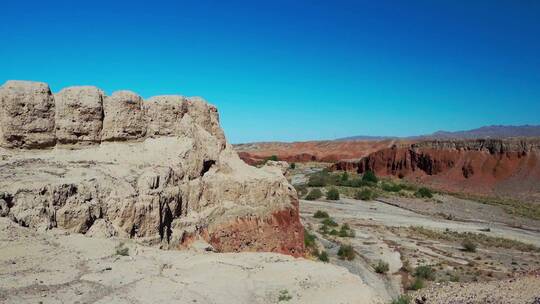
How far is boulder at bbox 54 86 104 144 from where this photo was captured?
14680 mm

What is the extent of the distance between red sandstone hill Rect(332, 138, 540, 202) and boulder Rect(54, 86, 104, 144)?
199 ft

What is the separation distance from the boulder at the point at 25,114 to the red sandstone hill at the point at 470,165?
6214cm

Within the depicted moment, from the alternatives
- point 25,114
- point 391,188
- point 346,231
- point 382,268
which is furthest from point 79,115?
point 391,188

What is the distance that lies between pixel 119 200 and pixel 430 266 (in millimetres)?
19637

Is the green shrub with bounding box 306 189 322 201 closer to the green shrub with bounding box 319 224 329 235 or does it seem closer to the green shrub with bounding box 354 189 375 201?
the green shrub with bounding box 354 189 375 201

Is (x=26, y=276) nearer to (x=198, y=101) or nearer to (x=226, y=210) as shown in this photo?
(x=226, y=210)

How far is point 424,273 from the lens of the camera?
24484mm

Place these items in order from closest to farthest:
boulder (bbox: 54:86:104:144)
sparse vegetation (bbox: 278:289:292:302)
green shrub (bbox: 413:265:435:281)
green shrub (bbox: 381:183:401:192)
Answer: sparse vegetation (bbox: 278:289:292:302) < boulder (bbox: 54:86:104:144) < green shrub (bbox: 413:265:435:281) < green shrub (bbox: 381:183:401:192)

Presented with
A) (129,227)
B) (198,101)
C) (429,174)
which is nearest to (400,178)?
(429,174)

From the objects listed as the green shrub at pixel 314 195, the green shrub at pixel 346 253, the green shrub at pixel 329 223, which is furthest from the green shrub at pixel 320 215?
the green shrub at pixel 346 253

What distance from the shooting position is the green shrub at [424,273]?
24.3 meters

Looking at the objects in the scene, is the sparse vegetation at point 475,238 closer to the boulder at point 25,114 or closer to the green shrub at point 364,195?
the green shrub at point 364,195

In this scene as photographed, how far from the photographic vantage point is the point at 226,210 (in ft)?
53.1

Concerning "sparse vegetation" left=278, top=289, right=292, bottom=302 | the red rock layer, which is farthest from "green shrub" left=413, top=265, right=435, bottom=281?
"sparse vegetation" left=278, top=289, right=292, bottom=302
